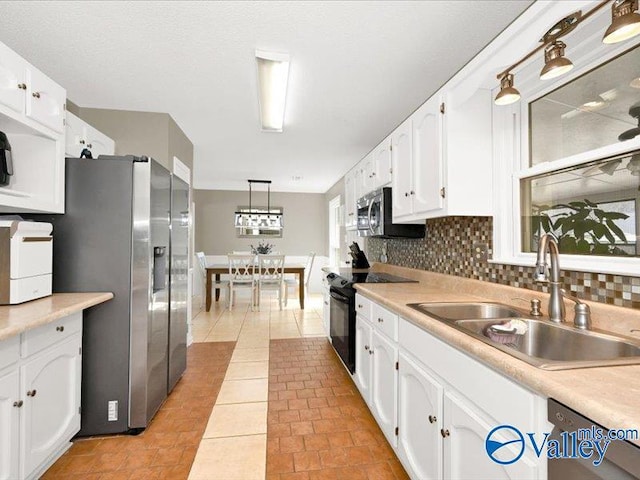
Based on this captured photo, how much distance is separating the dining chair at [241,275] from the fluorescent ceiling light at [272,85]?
278cm

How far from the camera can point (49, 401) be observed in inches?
57.5

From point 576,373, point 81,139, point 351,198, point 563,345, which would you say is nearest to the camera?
point 576,373

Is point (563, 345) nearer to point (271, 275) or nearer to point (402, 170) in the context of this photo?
point (402, 170)

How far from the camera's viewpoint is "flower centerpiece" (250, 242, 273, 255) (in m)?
6.28

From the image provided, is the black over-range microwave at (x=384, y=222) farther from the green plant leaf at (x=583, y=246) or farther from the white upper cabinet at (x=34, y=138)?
the white upper cabinet at (x=34, y=138)

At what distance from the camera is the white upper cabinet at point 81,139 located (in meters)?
2.14

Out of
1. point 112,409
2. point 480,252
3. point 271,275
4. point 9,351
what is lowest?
point 112,409

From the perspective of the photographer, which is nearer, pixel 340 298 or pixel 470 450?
pixel 470 450

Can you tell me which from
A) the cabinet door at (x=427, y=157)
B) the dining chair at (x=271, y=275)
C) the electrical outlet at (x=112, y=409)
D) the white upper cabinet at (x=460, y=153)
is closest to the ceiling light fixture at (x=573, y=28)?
the white upper cabinet at (x=460, y=153)

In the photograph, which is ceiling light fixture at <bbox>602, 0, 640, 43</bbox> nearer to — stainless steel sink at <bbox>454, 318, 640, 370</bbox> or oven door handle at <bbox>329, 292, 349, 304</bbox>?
stainless steel sink at <bbox>454, 318, 640, 370</bbox>

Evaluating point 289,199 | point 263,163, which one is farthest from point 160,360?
point 289,199

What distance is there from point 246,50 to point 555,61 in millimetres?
1655

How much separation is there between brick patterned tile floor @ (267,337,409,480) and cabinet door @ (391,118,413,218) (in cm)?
147

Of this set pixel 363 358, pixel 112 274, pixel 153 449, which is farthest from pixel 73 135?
pixel 363 358
